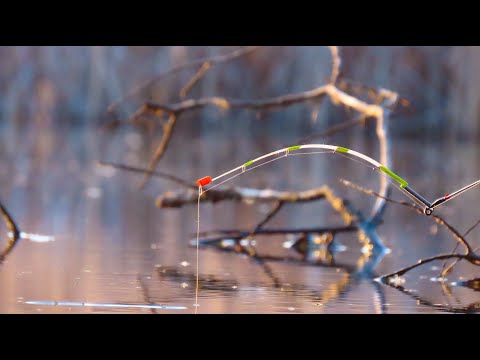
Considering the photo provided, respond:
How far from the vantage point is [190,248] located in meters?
8.46

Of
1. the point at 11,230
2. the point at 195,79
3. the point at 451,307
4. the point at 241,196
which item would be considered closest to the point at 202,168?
the point at 195,79

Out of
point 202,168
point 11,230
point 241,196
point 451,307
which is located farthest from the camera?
point 202,168

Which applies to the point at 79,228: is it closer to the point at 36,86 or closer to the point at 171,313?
the point at 171,313

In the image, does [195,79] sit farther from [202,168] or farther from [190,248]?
[202,168]

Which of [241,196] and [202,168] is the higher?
[202,168]

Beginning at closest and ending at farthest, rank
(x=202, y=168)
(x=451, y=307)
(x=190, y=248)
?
(x=451, y=307) < (x=190, y=248) < (x=202, y=168)

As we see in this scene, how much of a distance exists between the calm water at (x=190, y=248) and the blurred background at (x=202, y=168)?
20 millimetres

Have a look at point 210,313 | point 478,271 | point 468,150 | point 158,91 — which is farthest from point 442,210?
point 158,91

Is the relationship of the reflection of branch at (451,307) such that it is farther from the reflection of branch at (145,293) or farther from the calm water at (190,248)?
the reflection of branch at (145,293)

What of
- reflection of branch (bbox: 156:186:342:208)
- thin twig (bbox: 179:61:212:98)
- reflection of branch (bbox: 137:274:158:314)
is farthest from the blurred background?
thin twig (bbox: 179:61:212:98)

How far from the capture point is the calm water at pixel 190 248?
6430mm

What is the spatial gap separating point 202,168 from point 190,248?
6942 millimetres

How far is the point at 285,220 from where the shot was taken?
10.4 meters

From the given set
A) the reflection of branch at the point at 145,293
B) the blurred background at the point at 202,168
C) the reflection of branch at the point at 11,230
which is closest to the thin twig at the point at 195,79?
the blurred background at the point at 202,168
